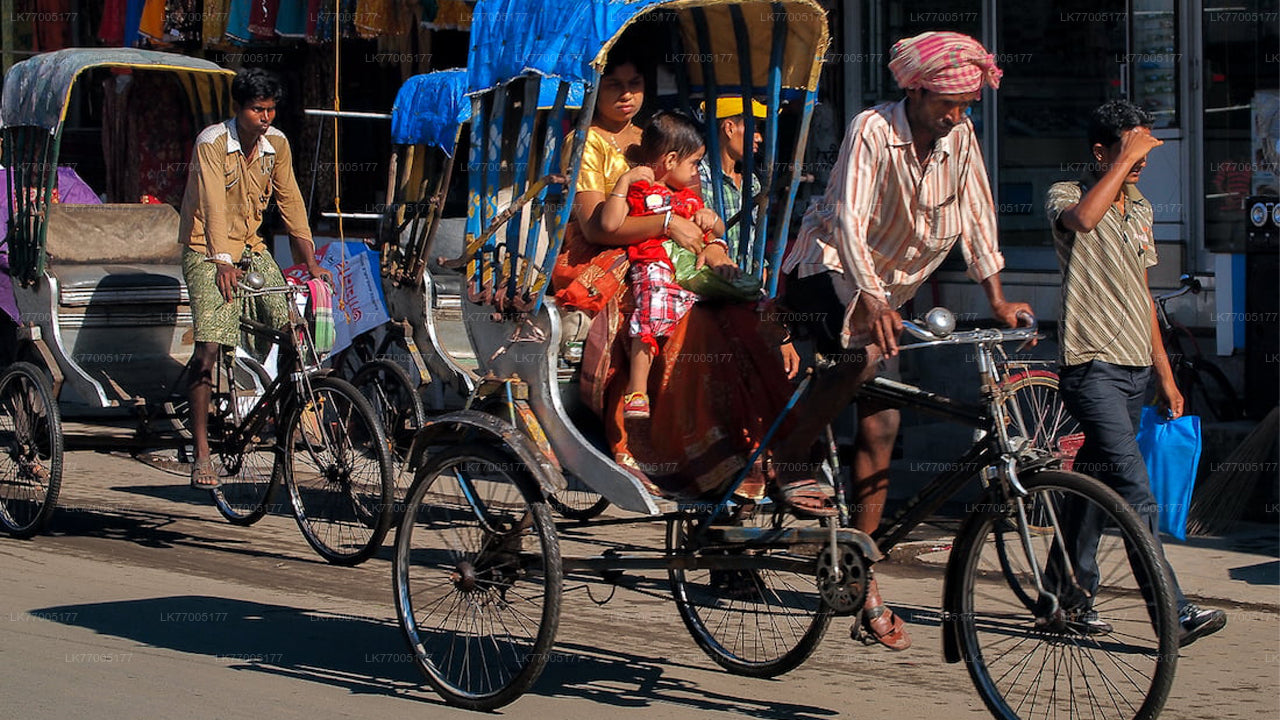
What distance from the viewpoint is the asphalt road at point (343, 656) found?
17.0ft

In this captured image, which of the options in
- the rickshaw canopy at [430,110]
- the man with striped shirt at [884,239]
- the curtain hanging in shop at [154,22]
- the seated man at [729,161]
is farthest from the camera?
the curtain hanging in shop at [154,22]

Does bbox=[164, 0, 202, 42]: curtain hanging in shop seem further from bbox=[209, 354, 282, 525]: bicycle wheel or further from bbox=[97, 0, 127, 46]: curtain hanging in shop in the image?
bbox=[209, 354, 282, 525]: bicycle wheel

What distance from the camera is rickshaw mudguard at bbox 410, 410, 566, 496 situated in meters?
5.10

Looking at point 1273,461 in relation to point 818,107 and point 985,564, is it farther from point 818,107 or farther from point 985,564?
point 818,107

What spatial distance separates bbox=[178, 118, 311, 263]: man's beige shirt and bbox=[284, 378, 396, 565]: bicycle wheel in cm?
87

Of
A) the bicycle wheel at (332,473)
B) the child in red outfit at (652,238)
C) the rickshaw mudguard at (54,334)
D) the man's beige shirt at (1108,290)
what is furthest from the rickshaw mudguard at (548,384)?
the rickshaw mudguard at (54,334)

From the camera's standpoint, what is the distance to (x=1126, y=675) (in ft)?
15.1

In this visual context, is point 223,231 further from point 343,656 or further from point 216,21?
point 216,21

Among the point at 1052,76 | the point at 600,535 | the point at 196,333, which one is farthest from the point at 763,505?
the point at 1052,76

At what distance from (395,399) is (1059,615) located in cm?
514

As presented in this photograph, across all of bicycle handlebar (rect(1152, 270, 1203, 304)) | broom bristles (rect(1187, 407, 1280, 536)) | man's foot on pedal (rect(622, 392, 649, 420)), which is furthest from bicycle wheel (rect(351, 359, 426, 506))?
bicycle handlebar (rect(1152, 270, 1203, 304))

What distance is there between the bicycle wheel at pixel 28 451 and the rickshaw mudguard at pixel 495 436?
319 cm

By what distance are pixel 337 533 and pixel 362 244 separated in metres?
4.97

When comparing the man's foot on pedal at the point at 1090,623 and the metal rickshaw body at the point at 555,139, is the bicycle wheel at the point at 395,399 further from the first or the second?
the man's foot on pedal at the point at 1090,623
